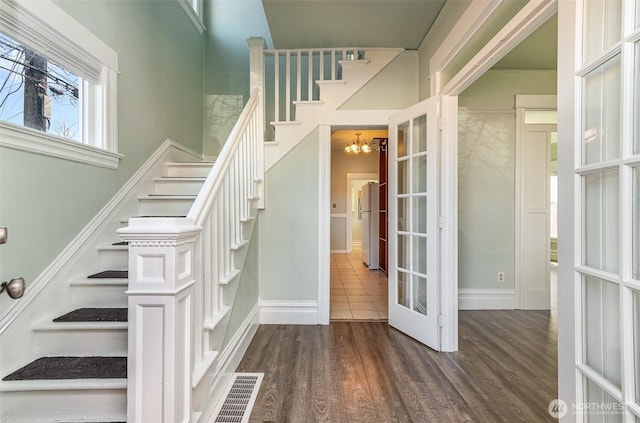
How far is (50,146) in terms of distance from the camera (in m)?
1.62

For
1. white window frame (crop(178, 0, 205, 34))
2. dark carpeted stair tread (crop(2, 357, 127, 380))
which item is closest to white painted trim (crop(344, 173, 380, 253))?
white window frame (crop(178, 0, 205, 34))

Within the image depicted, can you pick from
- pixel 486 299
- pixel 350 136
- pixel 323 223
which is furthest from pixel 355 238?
pixel 323 223

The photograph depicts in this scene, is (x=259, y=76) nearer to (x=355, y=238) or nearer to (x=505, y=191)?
(x=505, y=191)

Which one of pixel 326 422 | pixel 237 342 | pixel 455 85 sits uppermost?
pixel 455 85

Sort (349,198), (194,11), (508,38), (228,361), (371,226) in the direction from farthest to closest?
(349,198) → (371,226) → (194,11) → (228,361) → (508,38)

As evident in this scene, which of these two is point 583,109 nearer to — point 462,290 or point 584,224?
point 584,224

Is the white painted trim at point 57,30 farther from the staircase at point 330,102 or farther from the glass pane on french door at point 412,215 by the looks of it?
the glass pane on french door at point 412,215

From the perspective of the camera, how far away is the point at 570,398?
3.73ft

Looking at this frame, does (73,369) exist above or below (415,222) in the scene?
below

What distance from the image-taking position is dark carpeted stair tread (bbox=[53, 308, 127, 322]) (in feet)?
5.12

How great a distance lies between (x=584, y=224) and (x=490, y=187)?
7.96 ft

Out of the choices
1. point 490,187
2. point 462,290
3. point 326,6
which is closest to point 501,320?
point 462,290

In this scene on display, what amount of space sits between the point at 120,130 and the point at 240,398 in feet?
6.96

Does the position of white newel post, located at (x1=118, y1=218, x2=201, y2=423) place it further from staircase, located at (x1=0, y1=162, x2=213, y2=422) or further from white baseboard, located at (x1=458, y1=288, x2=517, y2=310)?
white baseboard, located at (x1=458, y1=288, x2=517, y2=310)
